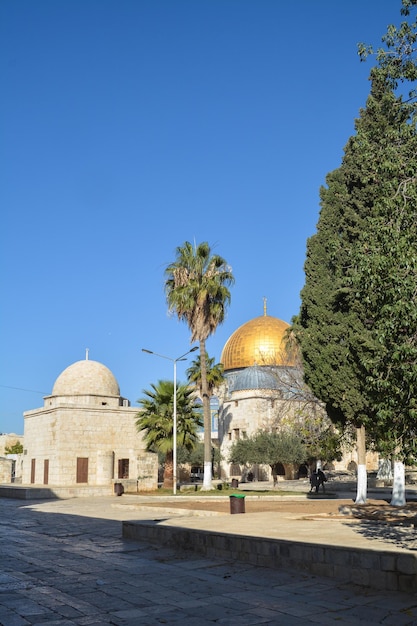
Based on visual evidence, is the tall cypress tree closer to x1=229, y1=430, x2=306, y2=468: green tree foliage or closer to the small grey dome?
x1=229, y1=430, x2=306, y2=468: green tree foliage

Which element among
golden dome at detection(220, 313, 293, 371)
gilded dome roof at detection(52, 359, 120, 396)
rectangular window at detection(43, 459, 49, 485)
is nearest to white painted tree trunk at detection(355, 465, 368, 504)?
rectangular window at detection(43, 459, 49, 485)

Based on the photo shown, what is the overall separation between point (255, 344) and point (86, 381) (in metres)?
26.1

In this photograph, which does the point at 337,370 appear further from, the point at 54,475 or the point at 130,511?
the point at 54,475

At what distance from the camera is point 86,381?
126 feet

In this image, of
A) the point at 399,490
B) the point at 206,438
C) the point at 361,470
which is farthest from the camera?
the point at 206,438

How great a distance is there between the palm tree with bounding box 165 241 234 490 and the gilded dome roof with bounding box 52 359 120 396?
10547 mm

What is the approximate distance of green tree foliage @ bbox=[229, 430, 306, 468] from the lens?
42.3m

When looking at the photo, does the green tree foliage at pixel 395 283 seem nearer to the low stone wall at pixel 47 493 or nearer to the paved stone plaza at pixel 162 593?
the paved stone plaza at pixel 162 593

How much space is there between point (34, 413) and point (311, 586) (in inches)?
1278

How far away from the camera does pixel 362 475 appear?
19.6 metres

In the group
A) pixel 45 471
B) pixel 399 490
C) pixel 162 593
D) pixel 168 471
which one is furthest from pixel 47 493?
pixel 162 593

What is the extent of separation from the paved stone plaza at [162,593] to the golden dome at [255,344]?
1909 inches

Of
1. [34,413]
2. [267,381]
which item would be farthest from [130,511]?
[267,381]

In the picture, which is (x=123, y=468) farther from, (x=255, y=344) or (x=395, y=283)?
(x=395, y=283)
